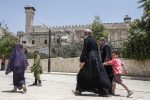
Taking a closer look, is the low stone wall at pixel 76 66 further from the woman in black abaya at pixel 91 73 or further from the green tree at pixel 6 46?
the green tree at pixel 6 46

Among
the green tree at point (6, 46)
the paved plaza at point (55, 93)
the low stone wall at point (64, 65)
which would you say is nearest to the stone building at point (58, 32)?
the green tree at point (6, 46)

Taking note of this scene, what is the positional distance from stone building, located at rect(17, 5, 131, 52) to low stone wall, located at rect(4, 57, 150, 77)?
143 feet

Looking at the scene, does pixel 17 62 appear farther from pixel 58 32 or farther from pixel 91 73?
pixel 58 32

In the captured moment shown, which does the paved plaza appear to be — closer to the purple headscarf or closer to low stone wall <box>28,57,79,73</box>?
the purple headscarf

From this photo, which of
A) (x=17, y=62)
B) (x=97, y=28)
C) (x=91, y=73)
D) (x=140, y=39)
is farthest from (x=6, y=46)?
(x=91, y=73)

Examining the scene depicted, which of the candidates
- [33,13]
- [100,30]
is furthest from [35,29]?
[100,30]

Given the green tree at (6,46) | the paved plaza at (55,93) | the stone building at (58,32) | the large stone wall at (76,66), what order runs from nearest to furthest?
the paved plaza at (55,93) < the large stone wall at (76,66) < the green tree at (6,46) < the stone building at (58,32)

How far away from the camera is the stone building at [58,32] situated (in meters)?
73.9

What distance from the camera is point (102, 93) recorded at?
31.3 ft

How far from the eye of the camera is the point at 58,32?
76875 mm

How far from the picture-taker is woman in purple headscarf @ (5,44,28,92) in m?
10.3

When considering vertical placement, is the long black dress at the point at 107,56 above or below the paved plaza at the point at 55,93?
above

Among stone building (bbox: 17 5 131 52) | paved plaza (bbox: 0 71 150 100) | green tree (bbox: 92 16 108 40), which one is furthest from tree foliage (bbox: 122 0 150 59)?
stone building (bbox: 17 5 131 52)

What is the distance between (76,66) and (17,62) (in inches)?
646
